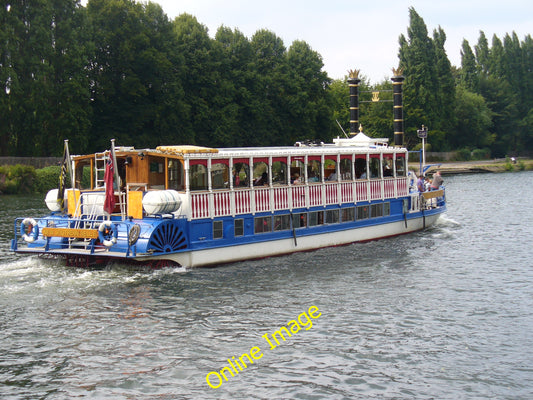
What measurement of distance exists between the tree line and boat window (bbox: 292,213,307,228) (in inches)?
1621

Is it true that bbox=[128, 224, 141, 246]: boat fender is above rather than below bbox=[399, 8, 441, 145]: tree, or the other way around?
below

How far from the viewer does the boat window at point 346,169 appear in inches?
1244

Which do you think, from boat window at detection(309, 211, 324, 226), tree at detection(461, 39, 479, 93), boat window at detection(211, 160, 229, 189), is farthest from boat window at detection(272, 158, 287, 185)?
tree at detection(461, 39, 479, 93)

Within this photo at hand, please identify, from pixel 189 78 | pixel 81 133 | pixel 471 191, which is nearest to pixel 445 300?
pixel 471 191

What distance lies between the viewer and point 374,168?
3331 centimetres

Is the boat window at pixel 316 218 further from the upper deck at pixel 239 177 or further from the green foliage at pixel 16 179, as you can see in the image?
the green foliage at pixel 16 179

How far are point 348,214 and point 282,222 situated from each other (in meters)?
4.45

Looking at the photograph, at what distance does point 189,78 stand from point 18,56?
21539 mm

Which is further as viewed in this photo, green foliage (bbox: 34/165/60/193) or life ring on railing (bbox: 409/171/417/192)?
green foliage (bbox: 34/165/60/193)

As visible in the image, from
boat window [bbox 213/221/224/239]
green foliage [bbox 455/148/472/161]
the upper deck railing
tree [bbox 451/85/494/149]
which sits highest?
tree [bbox 451/85/494/149]

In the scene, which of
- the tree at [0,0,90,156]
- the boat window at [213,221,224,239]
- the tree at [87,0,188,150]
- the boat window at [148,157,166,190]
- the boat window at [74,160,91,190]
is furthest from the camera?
the tree at [87,0,188,150]

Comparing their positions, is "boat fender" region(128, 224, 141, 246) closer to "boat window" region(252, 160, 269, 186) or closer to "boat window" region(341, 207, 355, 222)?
"boat window" region(252, 160, 269, 186)

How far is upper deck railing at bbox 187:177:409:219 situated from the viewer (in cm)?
2508

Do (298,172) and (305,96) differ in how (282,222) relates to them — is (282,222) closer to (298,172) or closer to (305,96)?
(298,172)
